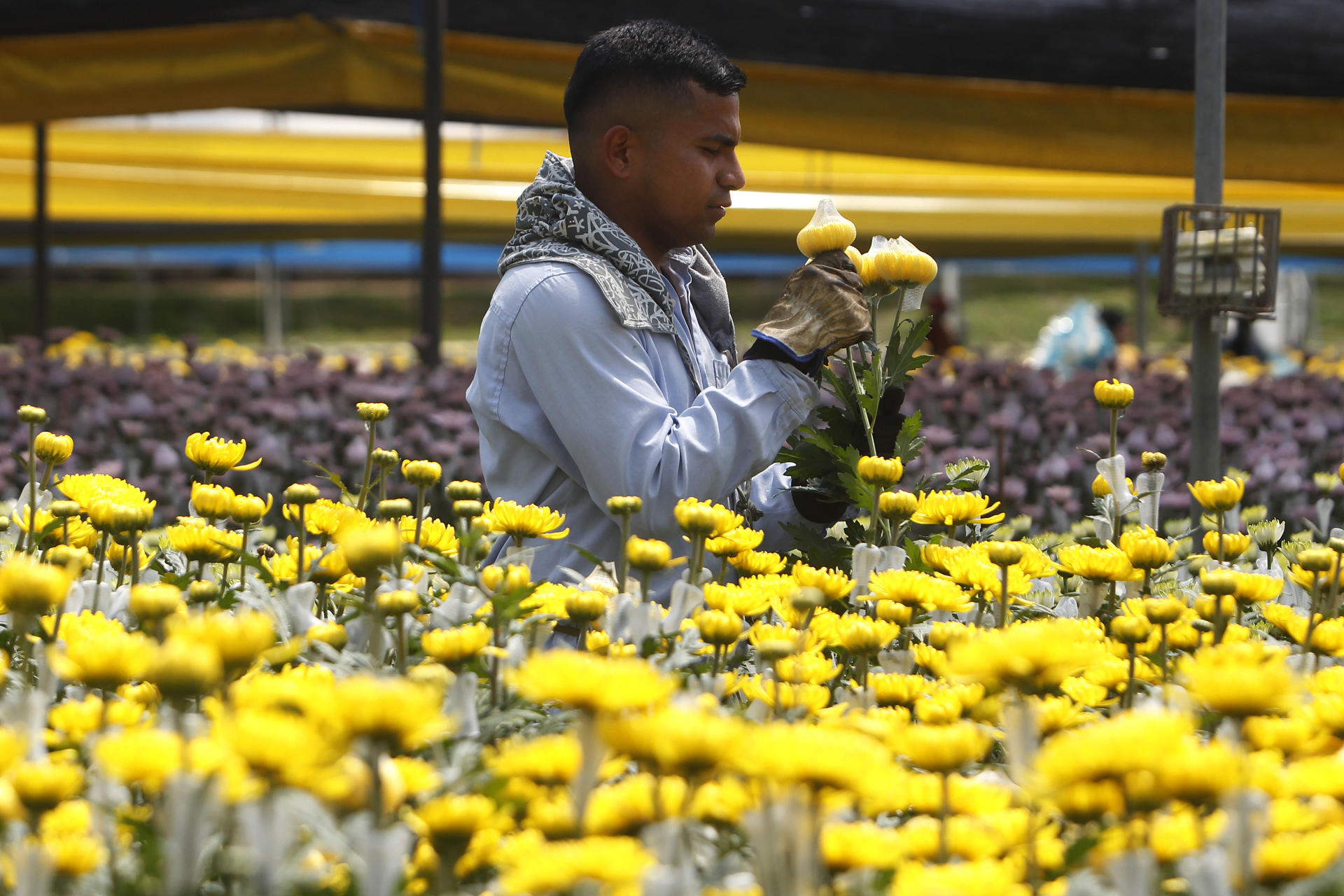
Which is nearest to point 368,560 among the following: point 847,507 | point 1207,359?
point 847,507

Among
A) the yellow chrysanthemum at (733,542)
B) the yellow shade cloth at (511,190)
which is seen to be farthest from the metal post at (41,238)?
the yellow chrysanthemum at (733,542)

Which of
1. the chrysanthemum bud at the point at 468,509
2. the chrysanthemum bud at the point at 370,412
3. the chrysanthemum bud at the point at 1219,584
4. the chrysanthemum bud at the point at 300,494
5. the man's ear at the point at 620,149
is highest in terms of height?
the man's ear at the point at 620,149

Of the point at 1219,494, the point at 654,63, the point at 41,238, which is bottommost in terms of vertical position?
the point at 1219,494

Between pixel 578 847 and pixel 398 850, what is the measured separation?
0.28 ft

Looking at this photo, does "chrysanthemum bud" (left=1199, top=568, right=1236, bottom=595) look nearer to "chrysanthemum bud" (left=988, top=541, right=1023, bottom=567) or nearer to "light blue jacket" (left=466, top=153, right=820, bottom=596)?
"chrysanthemum bud" (left=988, top=541, right=1023, bottom=567)

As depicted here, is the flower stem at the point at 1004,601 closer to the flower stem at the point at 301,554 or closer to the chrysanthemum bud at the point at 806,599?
the chrysanthemum bud at the point at 806,599

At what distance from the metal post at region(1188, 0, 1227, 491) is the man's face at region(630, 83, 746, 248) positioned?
2.98 ft

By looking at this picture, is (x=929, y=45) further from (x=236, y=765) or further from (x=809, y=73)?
(x=236, y=765)

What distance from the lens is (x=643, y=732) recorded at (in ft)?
2.17

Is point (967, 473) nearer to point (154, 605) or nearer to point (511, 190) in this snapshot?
point (154, 605)

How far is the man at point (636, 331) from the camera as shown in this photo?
5.31 ft

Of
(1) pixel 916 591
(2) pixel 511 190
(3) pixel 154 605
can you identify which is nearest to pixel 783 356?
(1) pixel 916 591

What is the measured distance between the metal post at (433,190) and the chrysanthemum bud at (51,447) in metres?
2.58

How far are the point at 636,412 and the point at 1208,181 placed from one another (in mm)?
1226
